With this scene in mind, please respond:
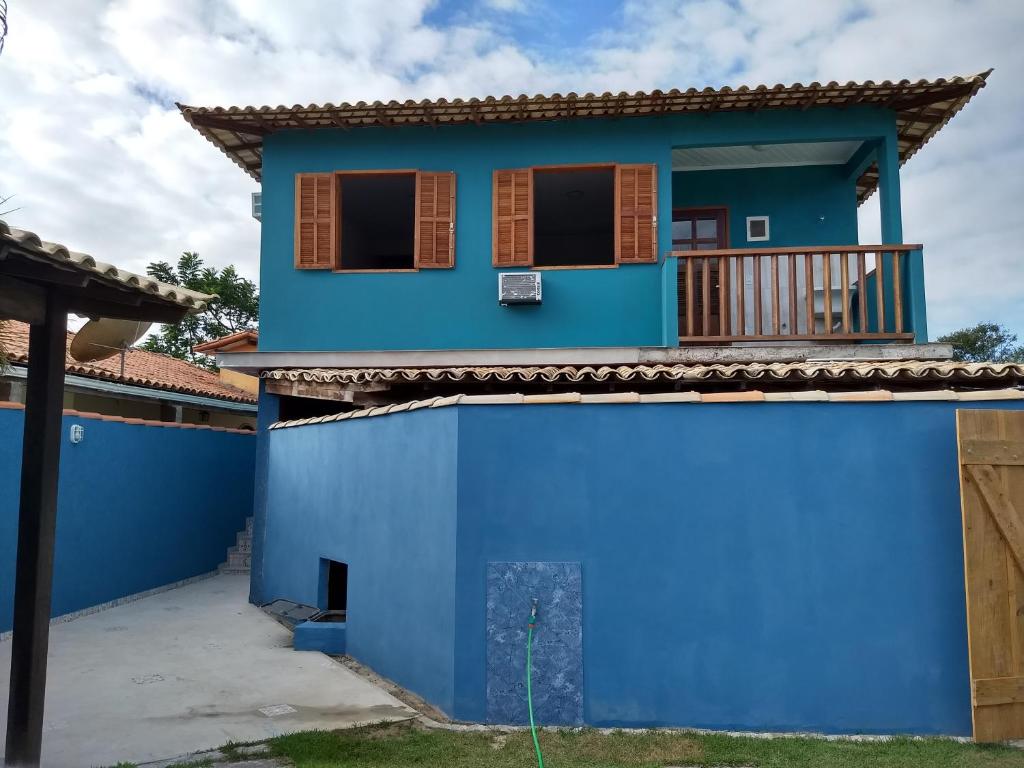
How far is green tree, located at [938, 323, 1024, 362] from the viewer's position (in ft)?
115

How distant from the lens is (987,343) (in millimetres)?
35781

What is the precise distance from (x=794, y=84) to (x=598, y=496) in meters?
6.01

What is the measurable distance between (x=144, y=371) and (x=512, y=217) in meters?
8.99

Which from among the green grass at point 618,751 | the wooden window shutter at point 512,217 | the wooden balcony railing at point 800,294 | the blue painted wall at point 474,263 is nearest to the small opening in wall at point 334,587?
the blue painted wall at point 474,263

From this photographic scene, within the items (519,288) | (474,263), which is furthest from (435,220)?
(519,288)

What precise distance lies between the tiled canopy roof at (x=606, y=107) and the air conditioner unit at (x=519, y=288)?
78.6 inches

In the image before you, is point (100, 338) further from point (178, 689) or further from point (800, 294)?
point (800, 294)

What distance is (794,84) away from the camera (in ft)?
28.6

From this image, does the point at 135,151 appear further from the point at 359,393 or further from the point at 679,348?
the point at 679,348

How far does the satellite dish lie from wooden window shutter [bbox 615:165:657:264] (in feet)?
21.7

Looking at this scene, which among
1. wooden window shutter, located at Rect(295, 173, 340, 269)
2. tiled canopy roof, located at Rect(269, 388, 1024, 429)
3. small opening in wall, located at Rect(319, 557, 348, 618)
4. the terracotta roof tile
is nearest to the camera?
tiled canopy roof, located at Rect(269, 388, 1024, 429)

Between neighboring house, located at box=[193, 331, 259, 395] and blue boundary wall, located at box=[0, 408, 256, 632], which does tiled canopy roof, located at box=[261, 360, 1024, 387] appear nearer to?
neighboring house, located at box=[193, 331, 259, 395]

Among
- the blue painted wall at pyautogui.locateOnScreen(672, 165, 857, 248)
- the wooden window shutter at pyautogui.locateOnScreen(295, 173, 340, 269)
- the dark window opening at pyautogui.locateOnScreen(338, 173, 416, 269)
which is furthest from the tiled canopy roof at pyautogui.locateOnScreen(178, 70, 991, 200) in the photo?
the blue painted wall at pyautogui.locateOnScreen(672, 165, 857, 248)

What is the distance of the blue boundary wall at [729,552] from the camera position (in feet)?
16.5
